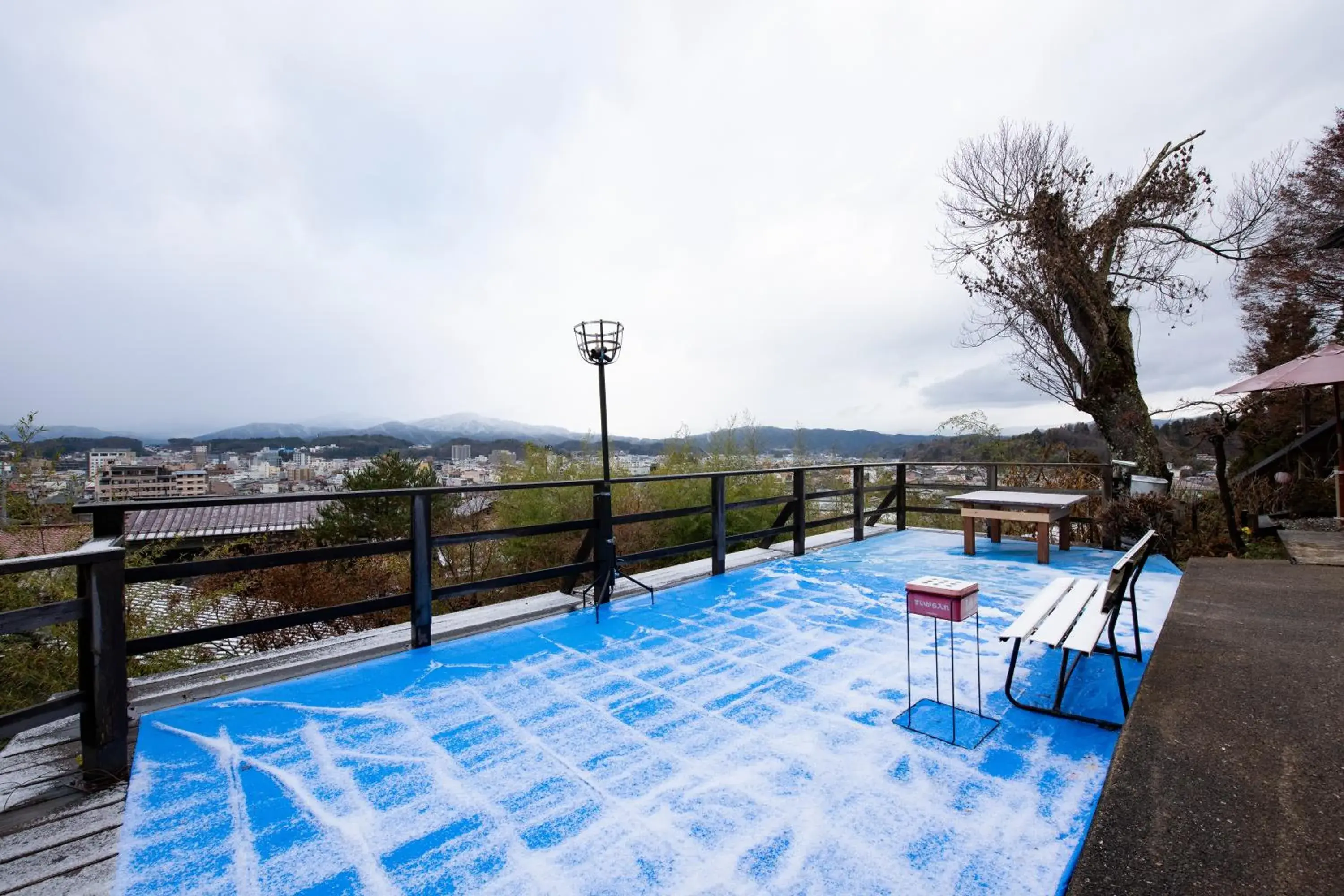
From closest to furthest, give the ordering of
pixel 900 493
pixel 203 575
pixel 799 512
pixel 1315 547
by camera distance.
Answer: pixel 203 575
pixel 1315 547
pixel 799 512
pixel 900 493

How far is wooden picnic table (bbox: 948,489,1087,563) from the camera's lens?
5.35 meters

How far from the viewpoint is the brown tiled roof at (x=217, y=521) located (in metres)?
3.13

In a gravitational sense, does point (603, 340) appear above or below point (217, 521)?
above

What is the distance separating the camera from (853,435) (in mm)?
10102

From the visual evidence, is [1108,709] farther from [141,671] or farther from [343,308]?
[343,308]

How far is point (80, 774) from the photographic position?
197cm

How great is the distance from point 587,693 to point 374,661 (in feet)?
4.06

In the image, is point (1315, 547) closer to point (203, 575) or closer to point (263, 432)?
point (203, 575)

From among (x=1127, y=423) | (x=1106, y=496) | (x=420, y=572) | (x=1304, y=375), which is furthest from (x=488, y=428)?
(x=1304, y=375)

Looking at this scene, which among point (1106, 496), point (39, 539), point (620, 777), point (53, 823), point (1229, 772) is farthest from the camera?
point (1106, 496)

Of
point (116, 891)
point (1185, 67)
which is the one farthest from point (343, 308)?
point (1185, 67)

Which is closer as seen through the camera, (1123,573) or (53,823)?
(53,823)

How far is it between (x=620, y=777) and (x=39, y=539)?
491 centimetres

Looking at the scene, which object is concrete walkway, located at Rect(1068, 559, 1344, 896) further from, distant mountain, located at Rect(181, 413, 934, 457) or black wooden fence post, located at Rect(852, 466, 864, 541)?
distant mountain, located at Rect(181, 413, 934, 457)
